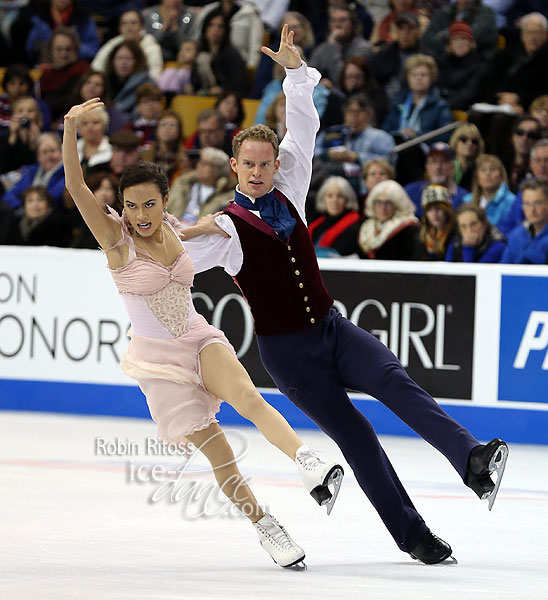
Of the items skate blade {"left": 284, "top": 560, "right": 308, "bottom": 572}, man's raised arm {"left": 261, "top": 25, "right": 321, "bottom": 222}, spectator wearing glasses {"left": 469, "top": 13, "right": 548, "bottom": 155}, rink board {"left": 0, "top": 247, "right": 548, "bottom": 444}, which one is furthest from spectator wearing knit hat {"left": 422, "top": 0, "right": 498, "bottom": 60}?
skate blade {"left": 284, "top": 560, "right": 308, "bottom": 572}

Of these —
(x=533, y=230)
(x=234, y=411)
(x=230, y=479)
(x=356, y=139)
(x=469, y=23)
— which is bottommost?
(x=234, y=411)

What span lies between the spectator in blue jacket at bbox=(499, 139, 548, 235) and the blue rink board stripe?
126 centimetres

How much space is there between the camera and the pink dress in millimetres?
4152

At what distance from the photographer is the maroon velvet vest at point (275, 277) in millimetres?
4184

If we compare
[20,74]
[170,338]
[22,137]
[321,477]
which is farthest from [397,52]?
[321,477]

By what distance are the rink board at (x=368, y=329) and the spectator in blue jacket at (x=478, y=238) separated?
288mm

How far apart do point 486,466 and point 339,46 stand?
6075 mm

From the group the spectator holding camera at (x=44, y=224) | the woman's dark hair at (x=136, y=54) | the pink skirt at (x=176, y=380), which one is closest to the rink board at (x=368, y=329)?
the spectator holding camera at (x=44, y=224)

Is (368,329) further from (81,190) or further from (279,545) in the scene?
(81,190)

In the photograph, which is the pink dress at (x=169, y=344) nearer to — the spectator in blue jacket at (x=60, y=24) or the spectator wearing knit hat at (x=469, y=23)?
the spectator wearing knit hat at (x=469, y=23)

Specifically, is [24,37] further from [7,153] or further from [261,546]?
[261,546]

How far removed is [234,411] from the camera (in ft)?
25.0

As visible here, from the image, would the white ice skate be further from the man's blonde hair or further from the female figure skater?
the man's blonde hair

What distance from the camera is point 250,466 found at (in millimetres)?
6309
